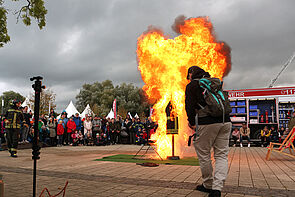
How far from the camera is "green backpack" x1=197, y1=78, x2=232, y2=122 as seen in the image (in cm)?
384

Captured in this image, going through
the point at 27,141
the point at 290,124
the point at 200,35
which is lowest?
the point at 27,141

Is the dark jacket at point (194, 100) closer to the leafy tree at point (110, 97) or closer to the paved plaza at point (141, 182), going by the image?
the paved plaza at point (141, 182)

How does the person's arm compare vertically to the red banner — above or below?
below

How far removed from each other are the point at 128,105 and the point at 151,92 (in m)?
47.1

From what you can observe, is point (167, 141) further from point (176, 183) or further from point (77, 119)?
point (77, 119)

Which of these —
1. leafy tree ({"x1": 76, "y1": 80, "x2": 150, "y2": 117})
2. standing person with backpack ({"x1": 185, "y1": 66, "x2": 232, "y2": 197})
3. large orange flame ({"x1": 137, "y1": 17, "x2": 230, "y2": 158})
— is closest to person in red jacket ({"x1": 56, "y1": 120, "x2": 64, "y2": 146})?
large orange flame ({"x1": 137, "y1": 17, "x2": 230, "y2": 158})

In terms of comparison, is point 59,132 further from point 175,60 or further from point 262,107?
Result: point 262,107

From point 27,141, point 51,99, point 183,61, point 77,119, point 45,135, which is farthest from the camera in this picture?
point 51,99

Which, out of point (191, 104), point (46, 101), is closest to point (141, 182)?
point (191, 104)

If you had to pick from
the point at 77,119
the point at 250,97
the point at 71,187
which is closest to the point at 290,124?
the point at 250,97

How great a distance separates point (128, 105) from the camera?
56.4m

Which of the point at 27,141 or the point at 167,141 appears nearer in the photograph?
the point at 167,141

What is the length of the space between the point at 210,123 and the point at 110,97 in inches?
2139

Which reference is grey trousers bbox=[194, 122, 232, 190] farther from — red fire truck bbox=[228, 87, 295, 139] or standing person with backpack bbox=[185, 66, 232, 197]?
red fire truck bbox=[228, 87, 295, 139]
